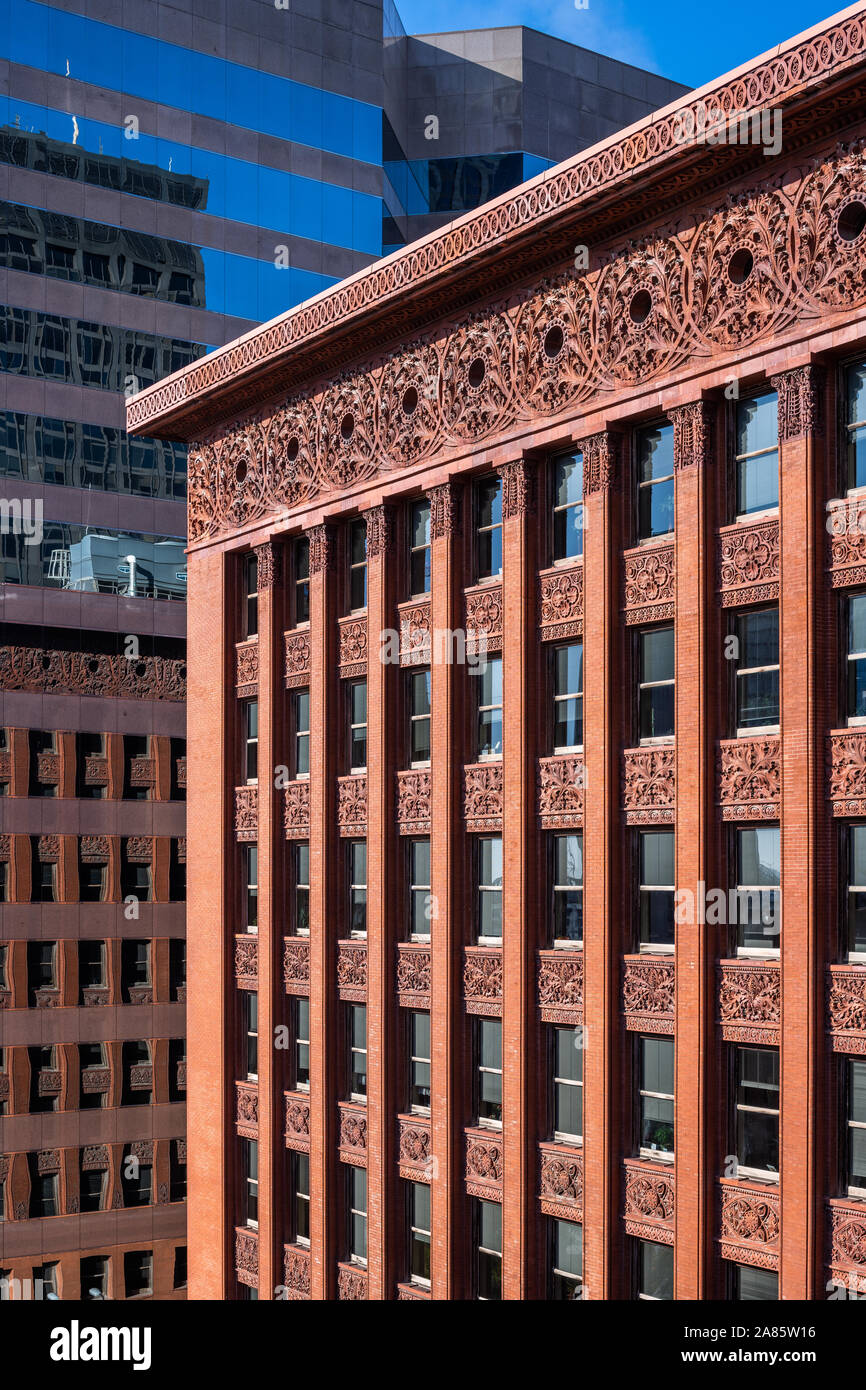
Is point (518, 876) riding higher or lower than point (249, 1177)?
higher

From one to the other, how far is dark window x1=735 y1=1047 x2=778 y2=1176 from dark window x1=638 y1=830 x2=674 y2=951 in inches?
86.2

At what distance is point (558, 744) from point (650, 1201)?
23.6 ft

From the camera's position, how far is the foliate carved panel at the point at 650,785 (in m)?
23.6

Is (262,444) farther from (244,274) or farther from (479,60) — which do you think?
(479,60)

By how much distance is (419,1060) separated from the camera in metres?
28.8

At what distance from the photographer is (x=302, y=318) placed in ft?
103

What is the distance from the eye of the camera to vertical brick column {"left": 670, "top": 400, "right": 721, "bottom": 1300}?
22516mm

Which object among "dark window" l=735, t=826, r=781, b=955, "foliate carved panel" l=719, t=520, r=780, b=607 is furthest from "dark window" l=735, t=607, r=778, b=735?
"dark window" l=735, t=826, r=781, b=955

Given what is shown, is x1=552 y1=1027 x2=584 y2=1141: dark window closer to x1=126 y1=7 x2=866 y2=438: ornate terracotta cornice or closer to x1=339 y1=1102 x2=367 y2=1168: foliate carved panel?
x1=339 y1=1102 x2=367 y2=1168: foliate carved panel

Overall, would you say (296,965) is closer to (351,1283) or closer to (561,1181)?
(351,1283)

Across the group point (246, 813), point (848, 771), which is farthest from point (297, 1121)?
point (848, 771)

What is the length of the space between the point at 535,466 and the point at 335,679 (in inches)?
275

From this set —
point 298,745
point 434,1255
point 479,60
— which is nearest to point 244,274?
point 479,60

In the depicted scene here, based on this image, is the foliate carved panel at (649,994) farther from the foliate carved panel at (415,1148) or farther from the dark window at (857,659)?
the foliate carved panel at (415,1148)
